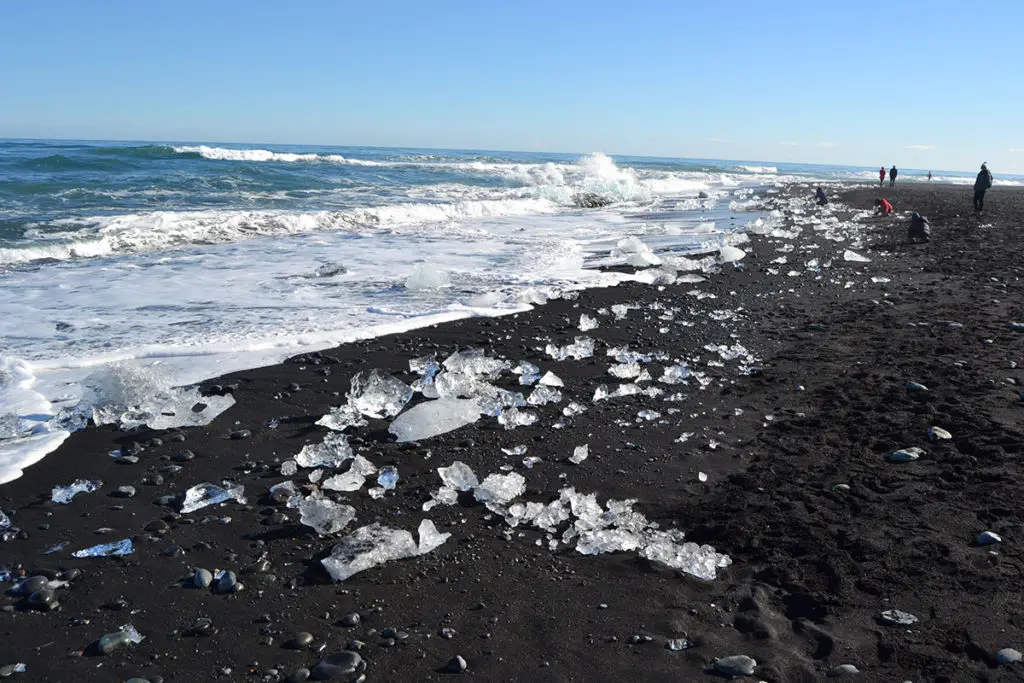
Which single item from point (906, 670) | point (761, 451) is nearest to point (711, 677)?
point (906, 670)

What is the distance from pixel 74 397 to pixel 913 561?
482 cm

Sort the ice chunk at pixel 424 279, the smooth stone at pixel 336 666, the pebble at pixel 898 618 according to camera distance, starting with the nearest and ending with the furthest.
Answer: the smooth stone at pixel 336 666, the pebble at pixel 898 618, the ice chunk at pixel 424 279

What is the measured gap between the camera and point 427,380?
187 inches

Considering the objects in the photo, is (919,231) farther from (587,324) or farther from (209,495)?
(209,495)

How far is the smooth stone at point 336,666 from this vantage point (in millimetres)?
2150

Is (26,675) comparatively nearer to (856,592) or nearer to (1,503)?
(1,503)

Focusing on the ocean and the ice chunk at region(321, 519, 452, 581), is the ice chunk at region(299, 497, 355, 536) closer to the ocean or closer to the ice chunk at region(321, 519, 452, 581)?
the ice chunk at region(321, 519, 452, 581)

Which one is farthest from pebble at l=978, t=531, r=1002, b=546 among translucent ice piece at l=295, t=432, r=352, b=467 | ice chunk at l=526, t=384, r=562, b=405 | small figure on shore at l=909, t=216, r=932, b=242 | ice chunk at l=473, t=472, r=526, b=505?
small figure on shore at l=909, t=216, r=932, b=242

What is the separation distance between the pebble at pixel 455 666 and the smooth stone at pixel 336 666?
0.29 metres

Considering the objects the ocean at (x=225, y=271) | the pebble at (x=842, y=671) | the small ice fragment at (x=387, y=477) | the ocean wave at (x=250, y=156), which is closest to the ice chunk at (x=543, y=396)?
the small ice fragment at (x=387, y=477)

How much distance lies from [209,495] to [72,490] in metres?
0.69

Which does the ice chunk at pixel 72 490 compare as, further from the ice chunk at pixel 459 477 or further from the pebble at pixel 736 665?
the pebble at pixel 736 665

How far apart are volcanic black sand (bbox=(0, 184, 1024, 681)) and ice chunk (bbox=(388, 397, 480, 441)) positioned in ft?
0.28

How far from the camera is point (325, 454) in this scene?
3.62m
